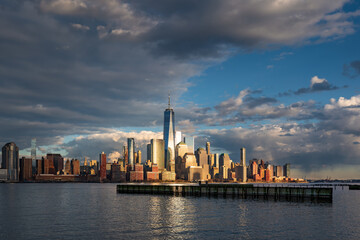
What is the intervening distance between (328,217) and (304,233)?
19.7 metres

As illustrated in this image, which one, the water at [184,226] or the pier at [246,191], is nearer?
the water at [184,226]

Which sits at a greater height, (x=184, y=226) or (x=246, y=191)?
(x=184, y=226)

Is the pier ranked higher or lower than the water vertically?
lower

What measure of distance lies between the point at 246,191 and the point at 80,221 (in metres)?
72.6

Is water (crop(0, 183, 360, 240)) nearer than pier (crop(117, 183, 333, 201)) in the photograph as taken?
Yes

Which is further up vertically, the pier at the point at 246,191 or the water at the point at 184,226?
the water at the point at 184,226

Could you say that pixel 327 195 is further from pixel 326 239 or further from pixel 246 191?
pixel 326 239

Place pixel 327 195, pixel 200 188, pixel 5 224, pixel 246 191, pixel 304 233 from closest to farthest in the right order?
pixel 304 233 < pixel 5 224 < pixel 327 195 < pixel 246 191 < pixel 200 188

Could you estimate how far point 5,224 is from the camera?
5556cm

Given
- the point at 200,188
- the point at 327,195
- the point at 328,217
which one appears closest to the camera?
the point at 328,217

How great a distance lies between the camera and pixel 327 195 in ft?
338

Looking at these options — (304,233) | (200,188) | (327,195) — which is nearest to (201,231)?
(304,233)

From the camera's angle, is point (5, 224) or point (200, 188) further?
point (200, 188)

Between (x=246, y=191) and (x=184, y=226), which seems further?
(x=246, y=191)
